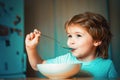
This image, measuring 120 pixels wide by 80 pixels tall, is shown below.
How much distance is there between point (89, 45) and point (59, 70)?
0.74m

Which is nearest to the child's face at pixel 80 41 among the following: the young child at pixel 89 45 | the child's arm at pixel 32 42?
the young child at pixel 89 45

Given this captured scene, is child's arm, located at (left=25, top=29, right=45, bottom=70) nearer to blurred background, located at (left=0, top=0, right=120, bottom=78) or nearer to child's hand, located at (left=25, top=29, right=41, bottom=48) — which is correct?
child's hand, located at (left=25, top=29, right=41, bottom=48)

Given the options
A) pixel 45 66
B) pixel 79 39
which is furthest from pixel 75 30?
pixel 45 66

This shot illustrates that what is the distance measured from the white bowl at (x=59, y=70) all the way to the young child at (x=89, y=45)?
44 centimetres

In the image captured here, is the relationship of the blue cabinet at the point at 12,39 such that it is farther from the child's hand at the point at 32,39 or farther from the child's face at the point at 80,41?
the child's hand at the point at 32,39

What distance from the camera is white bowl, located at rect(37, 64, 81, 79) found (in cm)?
86

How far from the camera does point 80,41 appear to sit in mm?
1465

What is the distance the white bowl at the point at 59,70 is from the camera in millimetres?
860

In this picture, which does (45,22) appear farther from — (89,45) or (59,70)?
(59,70)

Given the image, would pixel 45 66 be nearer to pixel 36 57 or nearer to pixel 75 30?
pixel 36 57

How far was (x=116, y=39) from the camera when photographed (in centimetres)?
264

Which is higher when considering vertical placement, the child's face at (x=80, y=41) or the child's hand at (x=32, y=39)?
the child's hand at (x=32, y=39)

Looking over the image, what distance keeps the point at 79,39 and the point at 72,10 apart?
1.15 metres

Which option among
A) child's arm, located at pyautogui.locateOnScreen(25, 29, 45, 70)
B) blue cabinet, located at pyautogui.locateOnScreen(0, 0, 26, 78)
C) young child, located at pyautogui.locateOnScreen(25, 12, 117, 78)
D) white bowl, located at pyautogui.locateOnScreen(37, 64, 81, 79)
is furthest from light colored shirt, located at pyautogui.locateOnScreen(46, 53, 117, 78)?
blue cabinet, located at pyautogui.locateOnScreen(0, 0, 26, 78)
